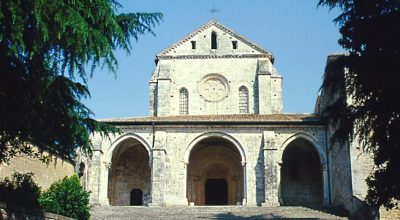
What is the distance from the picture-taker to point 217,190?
34250mm

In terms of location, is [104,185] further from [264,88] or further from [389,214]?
[389,214]

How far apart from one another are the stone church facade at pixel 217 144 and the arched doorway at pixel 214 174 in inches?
2.4

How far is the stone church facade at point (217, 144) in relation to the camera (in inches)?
1131

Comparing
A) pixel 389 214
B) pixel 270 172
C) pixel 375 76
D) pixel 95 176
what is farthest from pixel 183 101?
pixel 375 76

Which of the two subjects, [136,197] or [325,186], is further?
[136,197]

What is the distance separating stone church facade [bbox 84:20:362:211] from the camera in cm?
2872

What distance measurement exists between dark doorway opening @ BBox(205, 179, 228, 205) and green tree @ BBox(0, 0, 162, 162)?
817 inches

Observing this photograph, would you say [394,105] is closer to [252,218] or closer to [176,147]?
[252,218]

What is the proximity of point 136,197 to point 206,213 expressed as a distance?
867 centimetres

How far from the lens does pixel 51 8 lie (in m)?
10.5

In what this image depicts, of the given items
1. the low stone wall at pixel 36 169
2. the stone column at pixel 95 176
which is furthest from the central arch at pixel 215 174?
the low stone wall at pixel 36 169

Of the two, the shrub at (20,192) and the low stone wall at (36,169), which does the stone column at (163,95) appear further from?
the shrub at (20,192)

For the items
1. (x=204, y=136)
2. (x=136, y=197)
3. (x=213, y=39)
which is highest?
(x=213, y=39)

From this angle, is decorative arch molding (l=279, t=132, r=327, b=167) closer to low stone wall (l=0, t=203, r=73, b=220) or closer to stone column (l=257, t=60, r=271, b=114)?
stone column (l=257, t=60, r=271, b=114)
